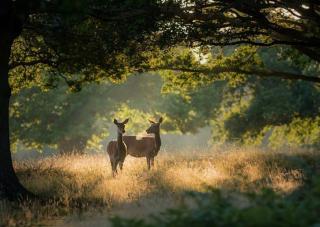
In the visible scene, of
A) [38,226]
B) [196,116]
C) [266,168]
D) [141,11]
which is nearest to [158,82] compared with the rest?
[196,116]

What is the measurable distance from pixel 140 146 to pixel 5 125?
21.6 feet

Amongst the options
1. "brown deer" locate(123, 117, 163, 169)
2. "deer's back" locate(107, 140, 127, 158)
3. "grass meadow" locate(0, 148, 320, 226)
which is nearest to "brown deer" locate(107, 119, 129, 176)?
"deer's back" locate(107, 140, 127, 158)

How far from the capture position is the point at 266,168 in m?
16.8

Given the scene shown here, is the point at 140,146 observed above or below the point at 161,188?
below

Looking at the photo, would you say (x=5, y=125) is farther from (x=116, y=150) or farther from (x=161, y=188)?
(x=116, y=150)

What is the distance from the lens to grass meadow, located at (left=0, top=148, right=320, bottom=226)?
6.59m

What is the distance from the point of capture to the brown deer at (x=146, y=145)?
19.0m

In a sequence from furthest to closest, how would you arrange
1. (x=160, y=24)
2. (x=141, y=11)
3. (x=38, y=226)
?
1. (x=160, y=24)
2. (x=141, y=11)
3. (x=38, y=226)

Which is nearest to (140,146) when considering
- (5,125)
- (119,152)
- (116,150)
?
A: (116,150)

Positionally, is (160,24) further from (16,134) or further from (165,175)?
(16,134)

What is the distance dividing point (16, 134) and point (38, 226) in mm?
Result: 24307

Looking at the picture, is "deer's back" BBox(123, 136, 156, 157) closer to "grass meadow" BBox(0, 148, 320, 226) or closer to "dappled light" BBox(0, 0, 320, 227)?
"dappled light" BBox(0, 0, 320, 227)

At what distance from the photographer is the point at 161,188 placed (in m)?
13.8

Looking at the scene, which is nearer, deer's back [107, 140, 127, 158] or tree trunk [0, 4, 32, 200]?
tree trunk [0, 4, 32, 200]
